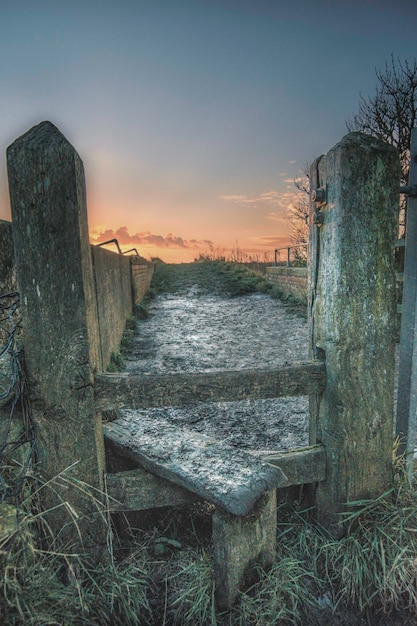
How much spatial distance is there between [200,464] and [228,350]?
3.93m

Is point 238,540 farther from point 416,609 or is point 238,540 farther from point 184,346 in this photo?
point 184,346

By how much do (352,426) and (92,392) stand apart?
4.35 feet

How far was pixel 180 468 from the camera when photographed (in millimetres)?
1759

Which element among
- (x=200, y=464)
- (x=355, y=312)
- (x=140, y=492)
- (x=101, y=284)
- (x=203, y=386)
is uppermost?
(x=101, y=284)

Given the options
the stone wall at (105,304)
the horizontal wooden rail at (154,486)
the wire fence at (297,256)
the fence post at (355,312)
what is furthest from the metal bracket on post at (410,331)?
the wire fence at (297,256)

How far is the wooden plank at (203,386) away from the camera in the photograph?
173 centimetres

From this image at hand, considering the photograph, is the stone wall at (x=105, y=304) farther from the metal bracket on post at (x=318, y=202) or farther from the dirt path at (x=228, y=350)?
the metal bracket on post at (x=318, y=202)

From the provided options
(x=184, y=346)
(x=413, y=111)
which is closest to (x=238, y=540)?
(x=184, y=346)

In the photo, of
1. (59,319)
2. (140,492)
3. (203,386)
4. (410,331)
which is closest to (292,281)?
(410,331)

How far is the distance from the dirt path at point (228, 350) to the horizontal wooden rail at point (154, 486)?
950mm

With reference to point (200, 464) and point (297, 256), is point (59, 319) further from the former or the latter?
point (297, 256)

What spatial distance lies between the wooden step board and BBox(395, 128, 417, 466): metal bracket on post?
3.17 ft

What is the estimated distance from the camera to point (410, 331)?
2164 mm

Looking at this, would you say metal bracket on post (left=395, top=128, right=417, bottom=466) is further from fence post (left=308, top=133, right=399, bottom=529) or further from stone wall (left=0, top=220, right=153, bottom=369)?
stone wall (left=0, top=220, right=153, bottom=369)
